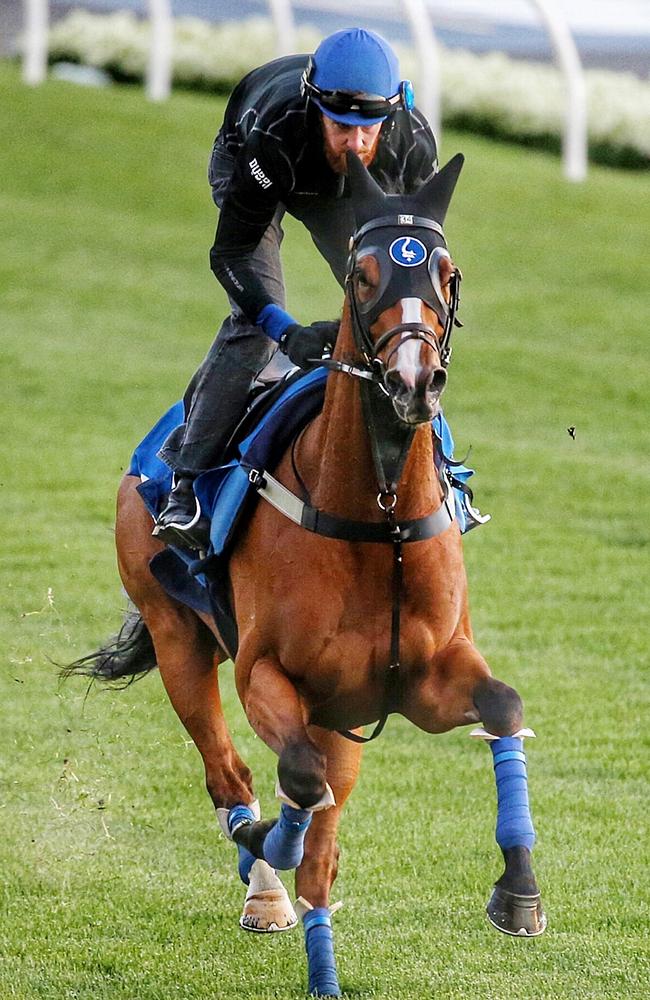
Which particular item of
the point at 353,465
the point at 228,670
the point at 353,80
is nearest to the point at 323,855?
the point at 353,465

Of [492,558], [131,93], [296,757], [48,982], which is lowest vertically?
[131,93]

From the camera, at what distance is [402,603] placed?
4188 mm

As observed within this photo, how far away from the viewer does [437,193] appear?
13.1 ft

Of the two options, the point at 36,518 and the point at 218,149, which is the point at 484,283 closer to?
the point at 36,518

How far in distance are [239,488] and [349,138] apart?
1.05m

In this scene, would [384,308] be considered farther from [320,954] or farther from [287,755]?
[320,954]

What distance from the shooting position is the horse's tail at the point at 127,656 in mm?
6078

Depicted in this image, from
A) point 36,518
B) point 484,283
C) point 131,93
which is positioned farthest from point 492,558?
point 131,93

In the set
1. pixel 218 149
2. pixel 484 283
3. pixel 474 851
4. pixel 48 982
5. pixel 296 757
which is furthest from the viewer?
pixel 484 283

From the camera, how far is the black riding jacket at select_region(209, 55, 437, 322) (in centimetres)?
450

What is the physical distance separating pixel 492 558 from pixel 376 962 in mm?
5750

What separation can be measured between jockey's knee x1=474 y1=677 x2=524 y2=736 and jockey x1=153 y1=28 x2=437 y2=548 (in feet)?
3.36

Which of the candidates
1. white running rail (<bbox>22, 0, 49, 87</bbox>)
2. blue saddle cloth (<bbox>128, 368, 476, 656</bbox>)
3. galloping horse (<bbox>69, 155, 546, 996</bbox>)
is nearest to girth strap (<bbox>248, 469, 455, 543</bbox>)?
galloping horse (<bbox>69, 155, 546, 996</bbox>)

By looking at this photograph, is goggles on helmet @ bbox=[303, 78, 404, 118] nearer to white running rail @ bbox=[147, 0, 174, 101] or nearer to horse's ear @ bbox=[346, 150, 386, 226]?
horse's ear @ bbox=[346, 150, 386, 226]
